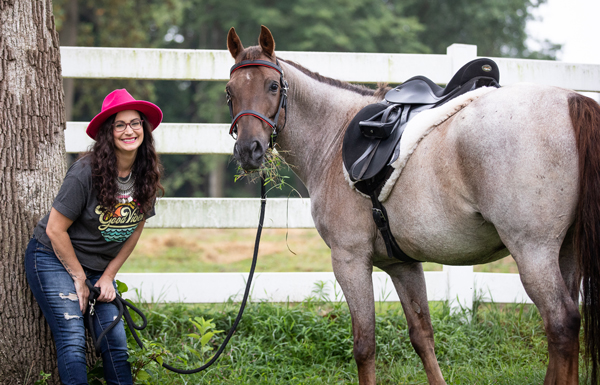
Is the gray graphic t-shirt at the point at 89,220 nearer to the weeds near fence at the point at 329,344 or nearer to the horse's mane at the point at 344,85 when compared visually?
the weeds near fence at the point at 329,344

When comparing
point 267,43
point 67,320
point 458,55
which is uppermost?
point 458,55

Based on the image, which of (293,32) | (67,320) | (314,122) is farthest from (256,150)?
(293,32)

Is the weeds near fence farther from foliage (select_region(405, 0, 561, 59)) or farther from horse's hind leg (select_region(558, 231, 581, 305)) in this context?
foliage (select_region(405, 0, 561, 59))

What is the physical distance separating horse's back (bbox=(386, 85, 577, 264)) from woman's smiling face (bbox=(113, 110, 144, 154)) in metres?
1.45

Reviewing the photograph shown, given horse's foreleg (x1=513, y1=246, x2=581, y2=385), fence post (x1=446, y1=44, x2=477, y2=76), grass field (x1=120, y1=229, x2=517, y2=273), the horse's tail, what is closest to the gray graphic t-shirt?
horse's foreleg (x1=513, y1=246, x2=581, y2=385)

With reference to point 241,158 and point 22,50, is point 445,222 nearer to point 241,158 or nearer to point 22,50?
point 241,158

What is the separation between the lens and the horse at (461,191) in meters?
1.93

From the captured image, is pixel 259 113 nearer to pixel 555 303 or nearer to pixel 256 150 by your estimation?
pixel 256 150

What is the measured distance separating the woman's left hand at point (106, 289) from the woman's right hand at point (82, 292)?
72 mm

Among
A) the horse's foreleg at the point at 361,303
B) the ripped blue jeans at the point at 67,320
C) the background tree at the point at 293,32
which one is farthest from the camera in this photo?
the background tree at the point at 293,32

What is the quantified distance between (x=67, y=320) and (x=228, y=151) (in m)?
1.91

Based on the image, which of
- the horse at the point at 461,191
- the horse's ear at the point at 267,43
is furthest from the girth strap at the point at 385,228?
the horse's ear at the point at 267,43

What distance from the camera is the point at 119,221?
255 cm

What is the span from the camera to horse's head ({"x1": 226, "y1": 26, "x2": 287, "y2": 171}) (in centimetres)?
251
